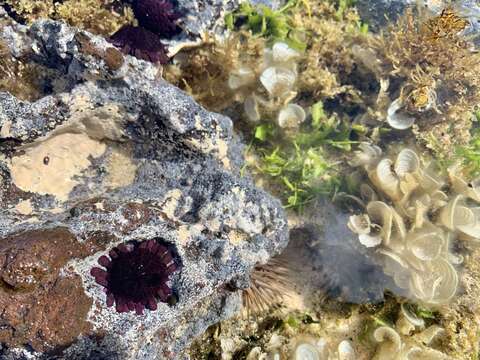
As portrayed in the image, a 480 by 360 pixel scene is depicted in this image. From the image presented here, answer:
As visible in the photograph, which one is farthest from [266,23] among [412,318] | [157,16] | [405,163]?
[412,318]

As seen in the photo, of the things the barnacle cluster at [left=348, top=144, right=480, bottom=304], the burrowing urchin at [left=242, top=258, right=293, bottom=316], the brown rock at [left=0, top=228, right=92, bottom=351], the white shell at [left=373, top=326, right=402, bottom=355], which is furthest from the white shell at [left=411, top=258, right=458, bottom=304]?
the brown rock at [left=0, top=228, right=92, bottom=351]

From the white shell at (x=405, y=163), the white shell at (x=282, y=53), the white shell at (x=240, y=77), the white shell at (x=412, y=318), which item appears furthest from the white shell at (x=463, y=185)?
the white shell at (x=240, y=77)

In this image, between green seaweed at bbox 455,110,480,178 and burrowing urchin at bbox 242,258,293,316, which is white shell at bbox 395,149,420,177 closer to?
green seaweed at bbox 455,110,480,178

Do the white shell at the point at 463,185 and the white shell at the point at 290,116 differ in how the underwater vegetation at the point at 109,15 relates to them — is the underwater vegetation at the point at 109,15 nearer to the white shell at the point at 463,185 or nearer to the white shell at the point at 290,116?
the white shell at the point at 290,116

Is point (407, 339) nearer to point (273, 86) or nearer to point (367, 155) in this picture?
point (367, 155)

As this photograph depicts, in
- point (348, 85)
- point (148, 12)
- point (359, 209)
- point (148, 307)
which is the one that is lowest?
point (359, 209)

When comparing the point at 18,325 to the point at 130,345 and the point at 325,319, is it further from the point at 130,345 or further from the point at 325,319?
the point at 325,319

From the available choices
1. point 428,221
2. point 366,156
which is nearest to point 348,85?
point 366,156
